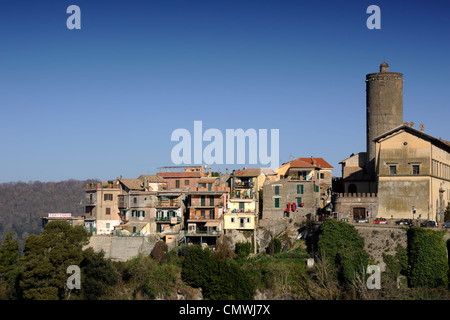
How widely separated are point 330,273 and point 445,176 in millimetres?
19922

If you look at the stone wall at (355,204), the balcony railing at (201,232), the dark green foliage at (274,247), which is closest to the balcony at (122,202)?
the balcony railing at (201,232)

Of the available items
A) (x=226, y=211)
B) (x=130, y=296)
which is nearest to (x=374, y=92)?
(x=226, y=211)

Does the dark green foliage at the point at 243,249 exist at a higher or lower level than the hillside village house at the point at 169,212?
lower

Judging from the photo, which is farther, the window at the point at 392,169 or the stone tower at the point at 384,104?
the stone tower at the point at 384,104

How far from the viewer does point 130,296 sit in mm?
49594

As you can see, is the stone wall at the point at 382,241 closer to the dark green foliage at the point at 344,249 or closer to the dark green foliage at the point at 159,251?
the dark green foliage at the point at 344,249

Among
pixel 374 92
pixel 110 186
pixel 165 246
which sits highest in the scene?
pixel 374 92

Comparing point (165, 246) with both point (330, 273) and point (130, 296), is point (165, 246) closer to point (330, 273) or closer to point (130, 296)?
point (130, 296)

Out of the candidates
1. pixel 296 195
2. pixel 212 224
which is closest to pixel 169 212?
pixel 212 224

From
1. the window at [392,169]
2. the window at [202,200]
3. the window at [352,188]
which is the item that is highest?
the window at [392,169]

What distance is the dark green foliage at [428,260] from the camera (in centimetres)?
4522

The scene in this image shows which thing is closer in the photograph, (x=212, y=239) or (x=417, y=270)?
(x=417, y=270)

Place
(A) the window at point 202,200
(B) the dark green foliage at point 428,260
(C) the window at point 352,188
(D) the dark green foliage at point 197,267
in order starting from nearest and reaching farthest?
(B) the dark green foliage at point 428,260 < (D) the dark green foliage at point 197,267 < (A) the window at point 202,200 < (C) the window at point 352,188

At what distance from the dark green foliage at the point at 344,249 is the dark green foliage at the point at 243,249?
784 cm
